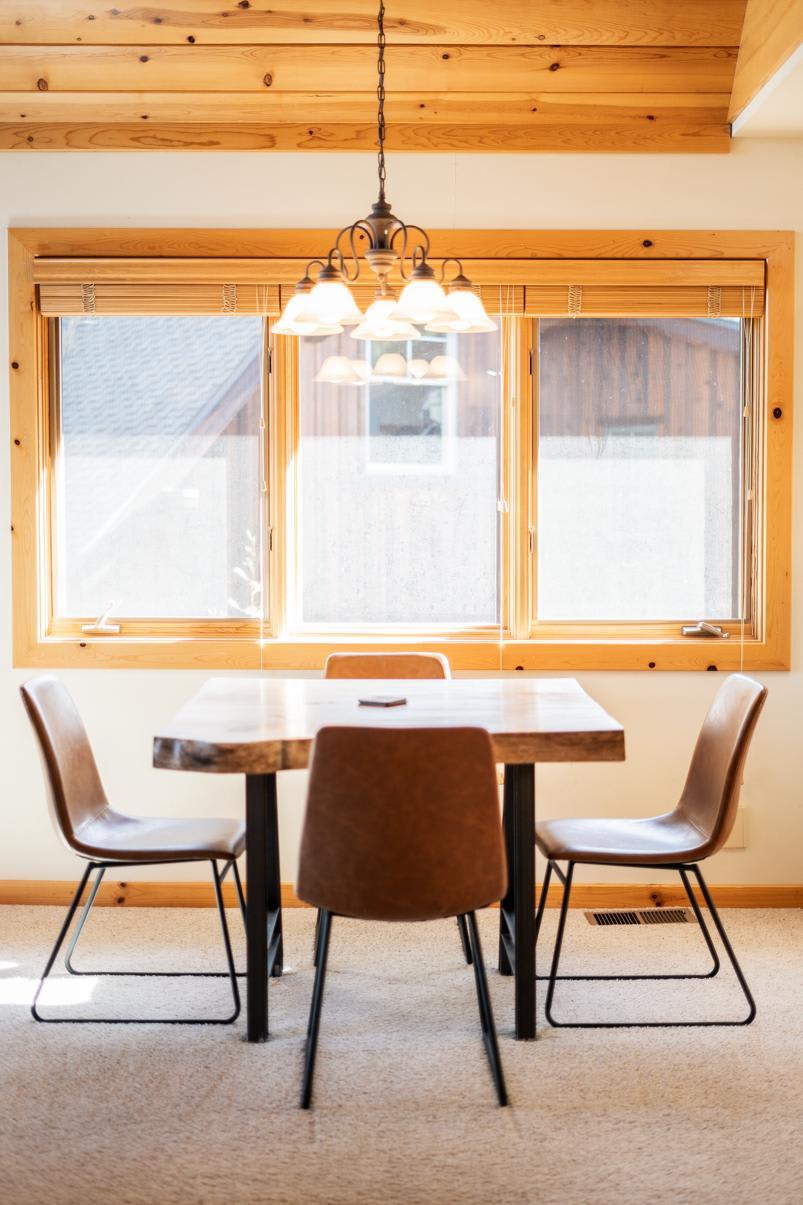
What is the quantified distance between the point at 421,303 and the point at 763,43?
1664 mm

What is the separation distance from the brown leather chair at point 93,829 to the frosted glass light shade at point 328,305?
1.14 metres

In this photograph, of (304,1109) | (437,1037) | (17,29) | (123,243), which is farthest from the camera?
(123,243)

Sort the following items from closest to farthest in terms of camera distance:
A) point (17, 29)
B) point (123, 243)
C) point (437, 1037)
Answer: point (437, 1037)
point (17, 29)
point (123, 243)

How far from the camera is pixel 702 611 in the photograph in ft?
12.6

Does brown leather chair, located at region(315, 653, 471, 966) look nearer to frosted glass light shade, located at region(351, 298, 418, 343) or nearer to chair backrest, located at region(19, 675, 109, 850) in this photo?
chair backrest, located at region(19, 675, 109, 850)

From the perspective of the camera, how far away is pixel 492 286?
3682 mm

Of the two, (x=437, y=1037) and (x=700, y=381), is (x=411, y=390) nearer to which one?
(x=700, y=381)

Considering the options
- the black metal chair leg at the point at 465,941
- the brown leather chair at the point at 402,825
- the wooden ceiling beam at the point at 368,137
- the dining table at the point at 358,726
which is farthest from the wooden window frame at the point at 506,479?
the brown leather chair at the point at 402,825

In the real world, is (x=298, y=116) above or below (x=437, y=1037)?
above

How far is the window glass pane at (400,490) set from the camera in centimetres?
381

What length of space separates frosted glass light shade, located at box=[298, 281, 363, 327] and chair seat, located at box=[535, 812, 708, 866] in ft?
4.53

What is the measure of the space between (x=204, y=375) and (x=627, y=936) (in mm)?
2286

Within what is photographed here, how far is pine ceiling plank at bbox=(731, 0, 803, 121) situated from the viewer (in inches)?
121

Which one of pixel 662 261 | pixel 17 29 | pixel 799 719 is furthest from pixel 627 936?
pixel 17 29
